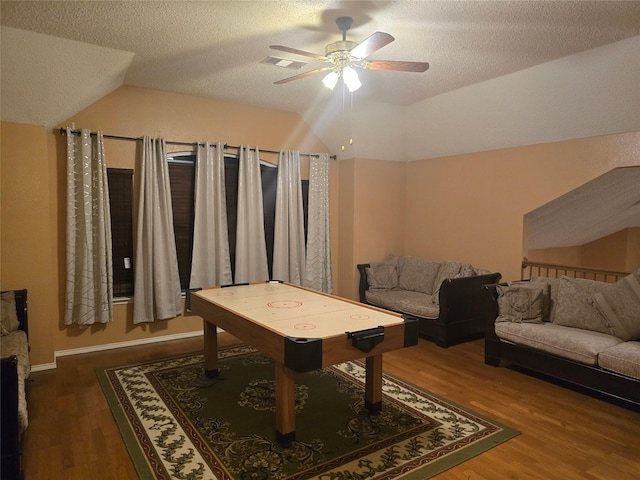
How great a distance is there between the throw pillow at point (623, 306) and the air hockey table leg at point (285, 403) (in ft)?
8.93

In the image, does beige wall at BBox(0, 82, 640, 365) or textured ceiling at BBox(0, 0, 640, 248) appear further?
beige wall at BBox(0, 82, 640, 365)

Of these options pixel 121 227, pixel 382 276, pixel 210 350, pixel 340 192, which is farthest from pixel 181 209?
pixel 382 276

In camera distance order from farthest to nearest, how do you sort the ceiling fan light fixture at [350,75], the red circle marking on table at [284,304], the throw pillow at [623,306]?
the throw pillow at [623,306] → the red circle marking on table at [284,304] → the ceiling fan light fixture at [350,75]

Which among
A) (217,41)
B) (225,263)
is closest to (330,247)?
(225,263)

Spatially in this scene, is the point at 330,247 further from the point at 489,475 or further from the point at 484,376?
the point at 489,475

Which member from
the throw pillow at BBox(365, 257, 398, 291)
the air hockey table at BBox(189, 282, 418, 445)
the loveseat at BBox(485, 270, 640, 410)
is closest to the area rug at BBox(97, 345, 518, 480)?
the air hockey table at BBox(189, 282, 418, 445)

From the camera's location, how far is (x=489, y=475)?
2352 millimetres

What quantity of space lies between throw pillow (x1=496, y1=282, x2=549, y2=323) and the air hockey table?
1.61 metres

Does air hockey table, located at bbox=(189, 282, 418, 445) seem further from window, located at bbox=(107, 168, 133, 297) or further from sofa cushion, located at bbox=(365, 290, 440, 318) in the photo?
sofa cushion, located at bbox=(365, 290, 440, 318)

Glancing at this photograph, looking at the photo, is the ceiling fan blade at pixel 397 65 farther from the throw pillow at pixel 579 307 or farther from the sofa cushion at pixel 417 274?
the sofa cushion at pixel 417 274

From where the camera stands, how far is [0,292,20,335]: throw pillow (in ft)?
11.4

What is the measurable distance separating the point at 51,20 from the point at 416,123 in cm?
402

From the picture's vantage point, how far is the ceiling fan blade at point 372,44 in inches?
94.4

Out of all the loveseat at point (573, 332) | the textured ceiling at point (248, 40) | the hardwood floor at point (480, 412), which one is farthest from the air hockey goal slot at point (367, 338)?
the textured ceiling at point (248, 40)
